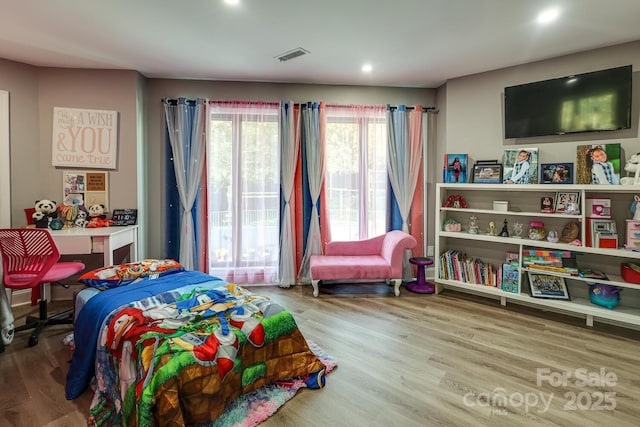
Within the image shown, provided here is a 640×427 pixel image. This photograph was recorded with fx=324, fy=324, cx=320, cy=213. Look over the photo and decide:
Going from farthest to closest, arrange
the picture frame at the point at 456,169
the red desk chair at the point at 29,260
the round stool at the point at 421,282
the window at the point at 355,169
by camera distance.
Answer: the window at the point at 355,169, the round stool at the point at 421,282, the picture frame at the point at 456,169, the red desk chair at the point at 29,260


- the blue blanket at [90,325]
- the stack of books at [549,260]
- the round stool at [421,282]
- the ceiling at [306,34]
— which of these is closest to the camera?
the blue blanket at [90,325]

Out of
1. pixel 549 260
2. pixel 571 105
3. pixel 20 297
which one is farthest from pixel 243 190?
pixel 571 105

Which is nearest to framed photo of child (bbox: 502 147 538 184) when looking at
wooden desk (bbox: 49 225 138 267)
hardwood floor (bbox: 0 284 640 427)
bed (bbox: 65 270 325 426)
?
hardwood floor (bbox: 0 284 640 427)

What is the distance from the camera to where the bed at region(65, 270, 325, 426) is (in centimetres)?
154

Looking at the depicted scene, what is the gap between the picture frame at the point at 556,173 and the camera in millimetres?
3107

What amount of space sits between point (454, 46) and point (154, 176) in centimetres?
359

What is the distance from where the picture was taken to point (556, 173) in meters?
3.16

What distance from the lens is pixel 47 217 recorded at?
10.8ft

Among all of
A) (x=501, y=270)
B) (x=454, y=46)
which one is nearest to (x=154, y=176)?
(x=454, y=46)

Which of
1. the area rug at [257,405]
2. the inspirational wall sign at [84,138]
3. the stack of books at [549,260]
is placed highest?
the inspirational wall sign at [84,138]

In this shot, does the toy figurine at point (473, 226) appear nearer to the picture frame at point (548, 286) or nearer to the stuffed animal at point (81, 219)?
the picture frame at point (548, 286)

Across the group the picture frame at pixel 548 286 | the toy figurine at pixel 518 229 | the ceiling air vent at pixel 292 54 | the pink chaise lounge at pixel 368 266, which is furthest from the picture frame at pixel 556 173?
the ceiling air vent at pixel 292 54

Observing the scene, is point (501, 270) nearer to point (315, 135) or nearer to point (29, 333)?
point (315, 135)

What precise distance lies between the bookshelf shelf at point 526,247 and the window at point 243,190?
2050 millimetres
